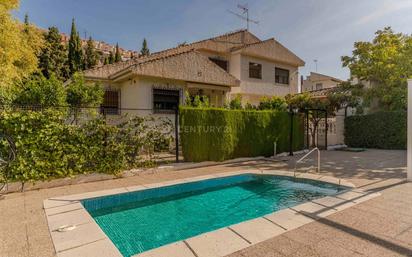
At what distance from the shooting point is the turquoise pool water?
521cm

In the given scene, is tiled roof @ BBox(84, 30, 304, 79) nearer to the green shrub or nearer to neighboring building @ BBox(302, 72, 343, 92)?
the green shrub

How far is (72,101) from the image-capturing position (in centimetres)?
1452

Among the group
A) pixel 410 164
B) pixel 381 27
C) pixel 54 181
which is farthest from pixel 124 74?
pixel 381 27

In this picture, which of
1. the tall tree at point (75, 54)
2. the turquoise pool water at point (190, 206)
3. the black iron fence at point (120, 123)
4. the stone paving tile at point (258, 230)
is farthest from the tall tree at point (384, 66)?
the tall tree at point (75, 54)

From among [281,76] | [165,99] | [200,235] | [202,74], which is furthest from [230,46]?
[200,235]

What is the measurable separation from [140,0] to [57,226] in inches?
567

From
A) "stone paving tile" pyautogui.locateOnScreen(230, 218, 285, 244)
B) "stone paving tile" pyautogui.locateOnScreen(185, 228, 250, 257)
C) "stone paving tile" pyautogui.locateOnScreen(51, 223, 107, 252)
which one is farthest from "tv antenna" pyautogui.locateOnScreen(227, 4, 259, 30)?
"stone paving tile" pyautogui.locateOnScreen(51, 223, 107, 252)

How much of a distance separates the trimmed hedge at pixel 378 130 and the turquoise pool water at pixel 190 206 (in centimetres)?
1274

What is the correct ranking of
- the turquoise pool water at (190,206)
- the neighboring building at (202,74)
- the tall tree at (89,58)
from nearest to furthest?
the turquoise pool water at (190,206) < the neighboring building at (202,74) < the tall tree at (89,58)

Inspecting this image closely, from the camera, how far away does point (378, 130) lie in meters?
17.6

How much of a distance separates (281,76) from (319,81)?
22.3 meters

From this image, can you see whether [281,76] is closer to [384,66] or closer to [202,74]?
[384,66]

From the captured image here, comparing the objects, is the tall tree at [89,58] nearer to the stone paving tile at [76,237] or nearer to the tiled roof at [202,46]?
the tiled roof at [202,46]

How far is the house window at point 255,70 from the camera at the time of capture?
76.5 ft
